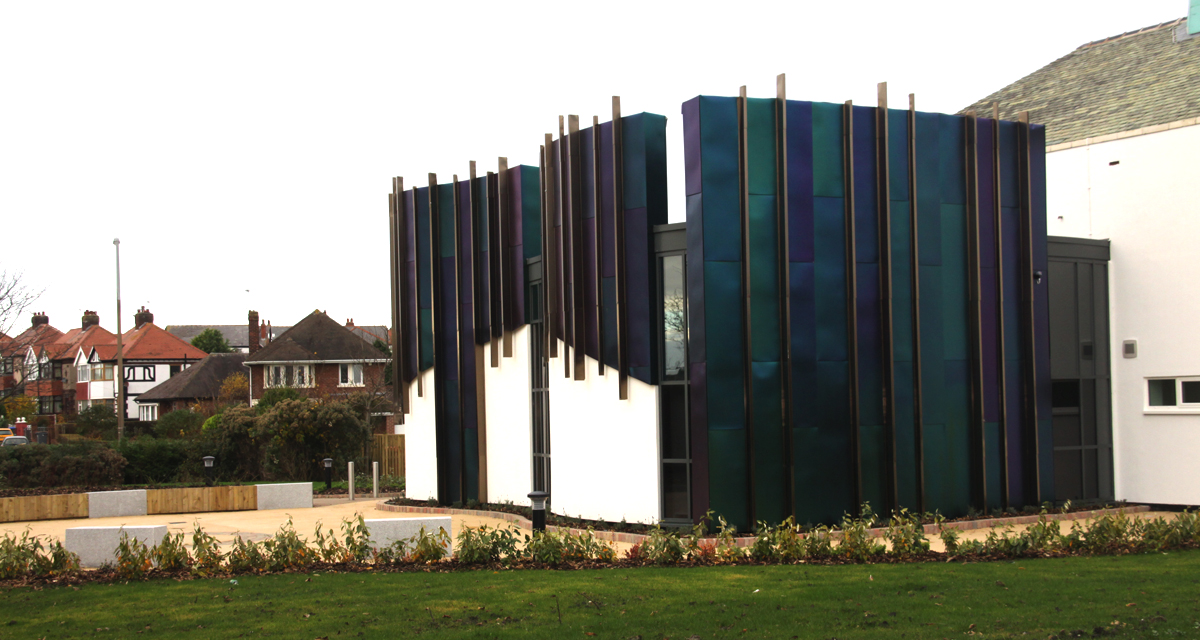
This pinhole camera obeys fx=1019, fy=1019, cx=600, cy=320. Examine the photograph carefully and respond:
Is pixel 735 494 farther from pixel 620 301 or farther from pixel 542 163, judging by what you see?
pixel 542 163

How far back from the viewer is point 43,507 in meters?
21.1

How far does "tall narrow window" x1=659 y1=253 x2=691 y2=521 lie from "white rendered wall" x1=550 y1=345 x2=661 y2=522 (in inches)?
6.9

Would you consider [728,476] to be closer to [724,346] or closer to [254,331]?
[724,346]

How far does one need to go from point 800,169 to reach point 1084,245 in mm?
7169

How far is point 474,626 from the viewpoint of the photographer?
8.61 metres

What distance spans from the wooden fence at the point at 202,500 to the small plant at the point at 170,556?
35.6 ft

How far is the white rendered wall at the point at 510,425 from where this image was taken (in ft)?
63.7

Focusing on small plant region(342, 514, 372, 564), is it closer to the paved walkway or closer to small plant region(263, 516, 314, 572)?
small plant region(263, 516, 314, 572)

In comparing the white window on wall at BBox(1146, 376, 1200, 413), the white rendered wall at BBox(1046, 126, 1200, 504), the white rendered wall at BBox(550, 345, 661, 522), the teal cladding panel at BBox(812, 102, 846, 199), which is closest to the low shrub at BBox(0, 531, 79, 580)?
the white rendered wall at BBox(550, 345, 661, 522)

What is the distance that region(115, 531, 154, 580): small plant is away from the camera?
11.5 metres

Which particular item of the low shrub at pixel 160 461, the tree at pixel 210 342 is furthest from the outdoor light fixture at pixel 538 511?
the tree at pixel 210 342

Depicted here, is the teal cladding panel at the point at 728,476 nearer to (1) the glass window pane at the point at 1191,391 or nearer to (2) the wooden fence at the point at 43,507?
(1) the glass window pane at the point at 1191,391

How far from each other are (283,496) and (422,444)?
355 cm

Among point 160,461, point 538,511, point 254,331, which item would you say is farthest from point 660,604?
point 254,331
